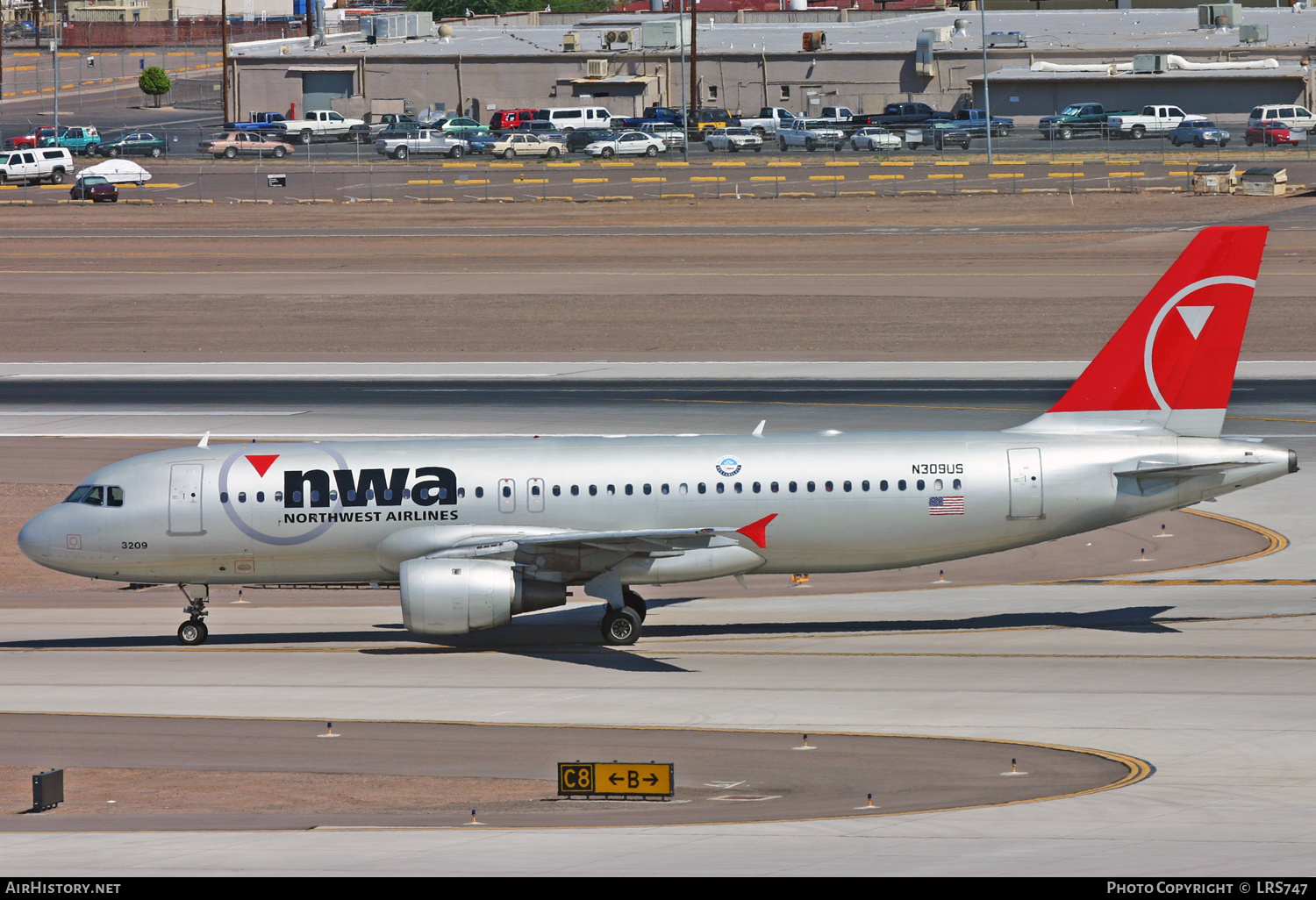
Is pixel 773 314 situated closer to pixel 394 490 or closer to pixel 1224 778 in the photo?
pixel 394 490

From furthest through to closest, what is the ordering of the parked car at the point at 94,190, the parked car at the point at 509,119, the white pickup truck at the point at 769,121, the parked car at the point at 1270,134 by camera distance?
the parked car at the point at 509,119 < the white pickup truck at the point at 769,121 < the parked car at the point at 1270,134 < the parked car at the point at 94,190

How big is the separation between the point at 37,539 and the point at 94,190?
9831cm

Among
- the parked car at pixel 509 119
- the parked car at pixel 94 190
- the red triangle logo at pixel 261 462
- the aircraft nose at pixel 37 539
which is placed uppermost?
the parked car at pixel 509 119

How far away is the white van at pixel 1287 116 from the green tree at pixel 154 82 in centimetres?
12114

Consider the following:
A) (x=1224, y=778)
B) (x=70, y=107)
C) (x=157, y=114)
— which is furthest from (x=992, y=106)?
(x=1224, y=778)

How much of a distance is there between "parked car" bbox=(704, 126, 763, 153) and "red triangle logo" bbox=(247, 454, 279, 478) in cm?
10806

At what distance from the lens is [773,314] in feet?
273

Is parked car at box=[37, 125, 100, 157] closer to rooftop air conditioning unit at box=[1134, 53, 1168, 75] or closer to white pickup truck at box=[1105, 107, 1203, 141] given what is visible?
white pickup truck at box=[1105, 107, 1203, 141]

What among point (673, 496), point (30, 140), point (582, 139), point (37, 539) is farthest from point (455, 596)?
point (30, 140)

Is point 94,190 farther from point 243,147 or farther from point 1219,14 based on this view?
point 1219,14

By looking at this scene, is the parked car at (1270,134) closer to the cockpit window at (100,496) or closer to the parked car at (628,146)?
the parked car at (628,146)

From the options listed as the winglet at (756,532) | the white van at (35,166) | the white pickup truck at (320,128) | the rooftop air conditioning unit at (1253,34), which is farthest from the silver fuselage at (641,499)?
the rooftop air conditioning unit at (1253,34)

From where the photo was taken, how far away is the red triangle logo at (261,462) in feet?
119

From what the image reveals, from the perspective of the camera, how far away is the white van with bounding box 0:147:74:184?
5340 inches
